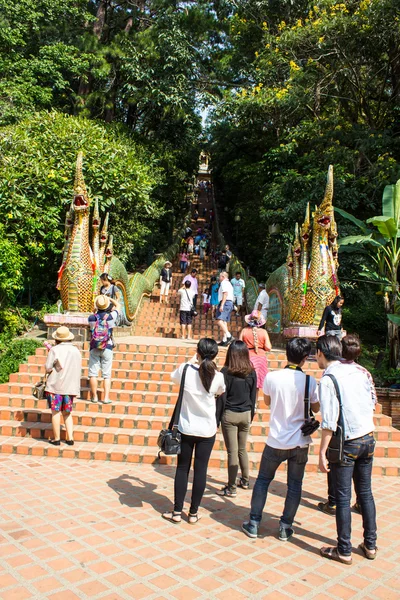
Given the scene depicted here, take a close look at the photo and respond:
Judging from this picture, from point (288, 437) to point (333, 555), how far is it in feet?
3.00

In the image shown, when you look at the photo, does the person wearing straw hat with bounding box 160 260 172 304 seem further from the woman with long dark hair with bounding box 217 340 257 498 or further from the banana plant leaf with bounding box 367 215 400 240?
the woman with long dark hair with bounding box 217 340 257 498

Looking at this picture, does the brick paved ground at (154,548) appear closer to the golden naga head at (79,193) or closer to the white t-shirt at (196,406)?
the white t-shirt at (196,406)

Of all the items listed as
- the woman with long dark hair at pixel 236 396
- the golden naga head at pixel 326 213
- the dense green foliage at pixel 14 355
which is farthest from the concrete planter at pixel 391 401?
the dense green foliage at pixel 14 355

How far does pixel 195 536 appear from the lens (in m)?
4.04

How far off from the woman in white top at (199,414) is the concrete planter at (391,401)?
4667mm

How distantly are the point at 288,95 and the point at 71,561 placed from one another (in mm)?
15629

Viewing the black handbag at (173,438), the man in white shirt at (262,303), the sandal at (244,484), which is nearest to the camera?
the black handbag at (173,438)

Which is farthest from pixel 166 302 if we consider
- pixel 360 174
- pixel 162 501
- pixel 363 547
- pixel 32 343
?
pixel 363 547

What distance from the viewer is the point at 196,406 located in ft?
13.6

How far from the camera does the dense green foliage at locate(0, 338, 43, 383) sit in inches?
334

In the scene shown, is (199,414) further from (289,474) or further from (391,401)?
(391,401)

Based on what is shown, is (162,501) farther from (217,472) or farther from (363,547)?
(363,547)

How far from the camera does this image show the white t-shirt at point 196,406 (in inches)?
162

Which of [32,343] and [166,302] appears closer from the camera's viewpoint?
[32,343]
